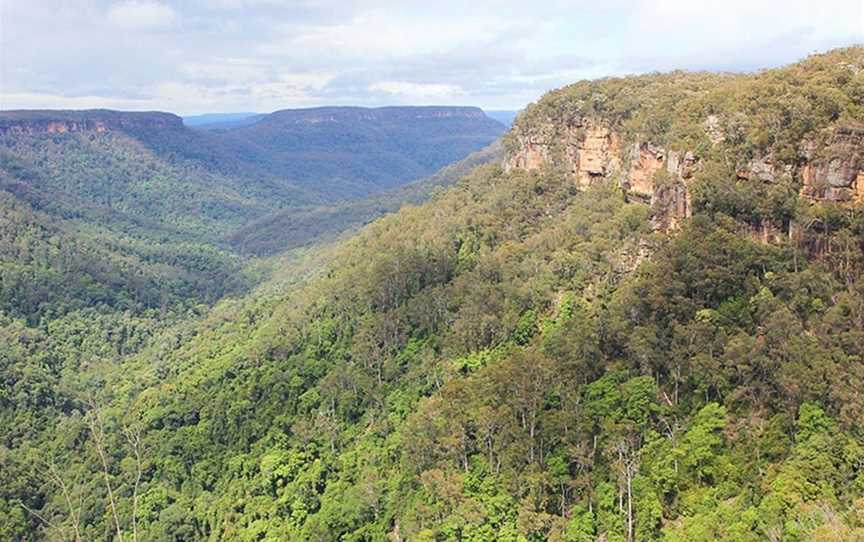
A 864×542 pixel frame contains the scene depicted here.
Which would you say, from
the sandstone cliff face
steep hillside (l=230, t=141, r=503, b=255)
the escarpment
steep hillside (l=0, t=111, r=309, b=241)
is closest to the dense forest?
the sandstone cliff face

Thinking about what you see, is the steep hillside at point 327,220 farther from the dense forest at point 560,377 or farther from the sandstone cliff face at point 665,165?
the sandstone cliff face at point 665,165

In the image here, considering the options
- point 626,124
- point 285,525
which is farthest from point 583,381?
point 626,124

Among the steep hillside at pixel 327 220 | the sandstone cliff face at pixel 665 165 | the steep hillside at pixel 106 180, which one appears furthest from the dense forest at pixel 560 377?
the steep hillside at pixel 106 180

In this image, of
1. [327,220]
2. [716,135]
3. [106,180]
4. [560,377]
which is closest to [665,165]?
[716,135]

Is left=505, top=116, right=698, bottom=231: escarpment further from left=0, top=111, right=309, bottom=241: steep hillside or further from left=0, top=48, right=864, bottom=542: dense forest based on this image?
left=0, top=111, right=309, bottom=241: steep hillside

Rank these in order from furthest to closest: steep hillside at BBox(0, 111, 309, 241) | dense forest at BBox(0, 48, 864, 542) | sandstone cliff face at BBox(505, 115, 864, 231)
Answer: steep hillside at BBox(0, 111, 309, 241) → sandstone cliff face at BBox(505, 115, 864, 231) → dense forest at BBox(0, 48, 864, 542)

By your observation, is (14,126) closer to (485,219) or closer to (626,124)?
(485,219)
